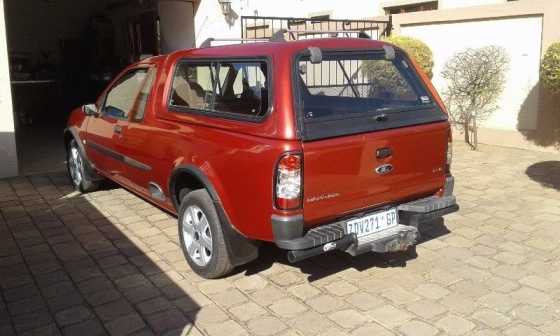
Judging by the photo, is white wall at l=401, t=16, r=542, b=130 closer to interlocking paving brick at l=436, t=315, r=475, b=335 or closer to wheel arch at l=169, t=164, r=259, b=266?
interlocking paving brick at l=436, t=315, r=475, b=335

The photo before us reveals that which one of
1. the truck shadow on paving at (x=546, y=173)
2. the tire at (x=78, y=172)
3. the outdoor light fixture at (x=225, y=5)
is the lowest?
the truck shadow on paving at (x=546, y=173)

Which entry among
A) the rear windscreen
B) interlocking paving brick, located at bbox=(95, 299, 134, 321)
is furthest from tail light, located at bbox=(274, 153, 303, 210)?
interlocking paving brick, located at bbox=(95, 299, 134, 321)

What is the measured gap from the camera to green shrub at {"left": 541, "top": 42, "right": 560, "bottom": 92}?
668 centimetres

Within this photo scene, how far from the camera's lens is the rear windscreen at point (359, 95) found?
130 inches

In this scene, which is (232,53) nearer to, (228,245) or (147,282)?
(228,245)

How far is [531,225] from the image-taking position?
4871 mm

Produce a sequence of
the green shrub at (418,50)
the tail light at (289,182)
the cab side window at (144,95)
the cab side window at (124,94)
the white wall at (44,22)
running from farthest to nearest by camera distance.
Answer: the white wall at (44,22)
the green shrub at (418,50)
the cab side window at (124,94)
the cab side window at (144,95)
the tail light at (289,182)

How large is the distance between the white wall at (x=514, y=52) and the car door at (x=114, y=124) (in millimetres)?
5933

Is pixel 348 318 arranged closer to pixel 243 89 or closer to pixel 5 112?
pixel 243 89

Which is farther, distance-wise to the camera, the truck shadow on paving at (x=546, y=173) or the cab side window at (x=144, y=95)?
the truck shadow on paving at (x=546, y=173)

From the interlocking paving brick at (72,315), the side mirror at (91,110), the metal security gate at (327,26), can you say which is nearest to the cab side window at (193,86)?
the interlocking paving brick at (72,315)

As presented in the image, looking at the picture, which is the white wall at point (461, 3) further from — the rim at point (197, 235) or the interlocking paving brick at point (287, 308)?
the interlocking paving brick at point (287, 308)

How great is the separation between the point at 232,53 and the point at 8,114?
15.1 feet

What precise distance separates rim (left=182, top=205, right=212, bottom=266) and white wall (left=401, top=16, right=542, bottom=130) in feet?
20.3
